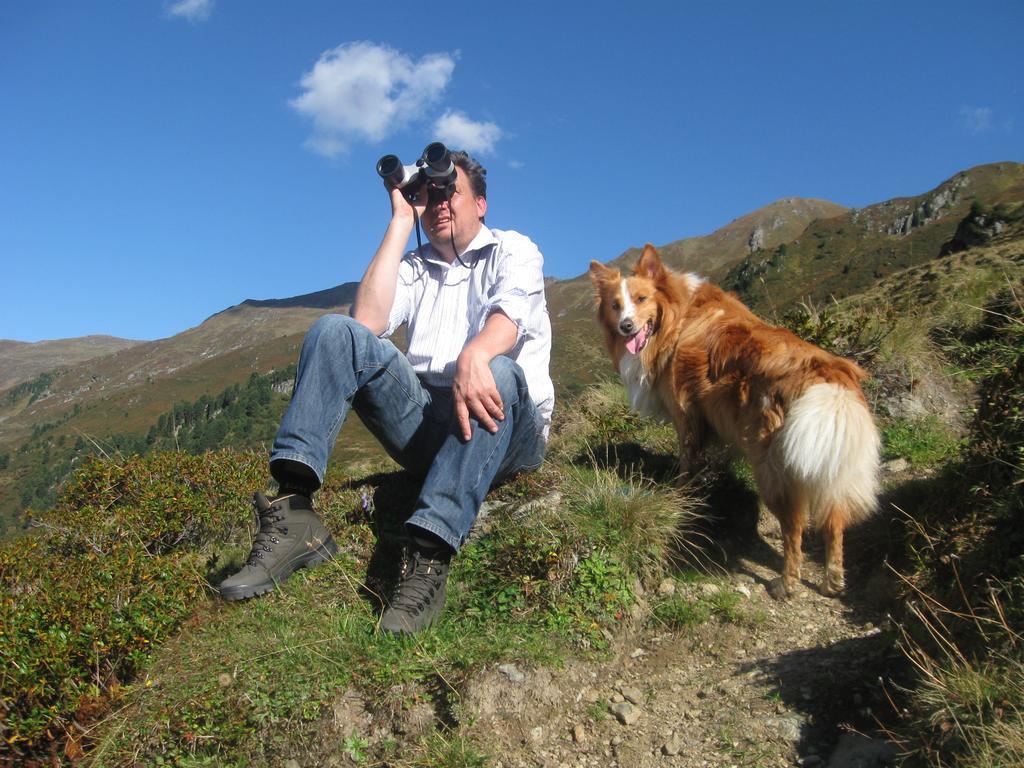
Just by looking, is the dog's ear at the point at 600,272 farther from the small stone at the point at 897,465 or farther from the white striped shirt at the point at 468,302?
the small stone at the point at 897,465

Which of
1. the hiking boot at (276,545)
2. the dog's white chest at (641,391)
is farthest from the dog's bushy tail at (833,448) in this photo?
the hiking boot at (276,545)

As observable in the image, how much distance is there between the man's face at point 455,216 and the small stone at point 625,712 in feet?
9.40

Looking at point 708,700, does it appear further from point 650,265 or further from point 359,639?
point 650,265

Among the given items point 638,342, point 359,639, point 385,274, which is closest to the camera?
point 359,639

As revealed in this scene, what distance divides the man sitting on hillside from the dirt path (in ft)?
2.41

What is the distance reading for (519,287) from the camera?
390cm

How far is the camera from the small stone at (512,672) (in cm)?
299

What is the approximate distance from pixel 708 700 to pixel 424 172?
3.36 m

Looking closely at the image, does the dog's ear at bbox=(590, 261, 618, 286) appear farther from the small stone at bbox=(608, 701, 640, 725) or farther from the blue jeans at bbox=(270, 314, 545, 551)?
the small stone at bbox=(608, 701, 640, 725)

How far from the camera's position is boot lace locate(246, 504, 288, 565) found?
11.7 ft

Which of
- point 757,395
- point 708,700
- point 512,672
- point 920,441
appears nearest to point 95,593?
point 512,672

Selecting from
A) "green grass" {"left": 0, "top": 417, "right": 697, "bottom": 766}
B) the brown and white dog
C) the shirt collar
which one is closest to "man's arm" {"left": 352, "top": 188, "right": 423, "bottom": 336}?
the shirt collar

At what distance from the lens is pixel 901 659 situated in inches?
112

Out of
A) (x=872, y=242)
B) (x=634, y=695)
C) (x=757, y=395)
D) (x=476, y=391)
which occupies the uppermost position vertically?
(x=872, y=242)
